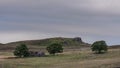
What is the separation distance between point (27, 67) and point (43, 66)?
13.8ft

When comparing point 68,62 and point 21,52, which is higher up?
point 21,52

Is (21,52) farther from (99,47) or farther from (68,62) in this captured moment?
(68,62)

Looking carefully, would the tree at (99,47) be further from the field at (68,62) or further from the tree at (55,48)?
the field at (68,62)

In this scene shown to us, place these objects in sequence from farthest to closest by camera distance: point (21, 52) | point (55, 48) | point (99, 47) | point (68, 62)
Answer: point (55, 48) < point (21, 52) < point (99, 47) < point (68, 62)

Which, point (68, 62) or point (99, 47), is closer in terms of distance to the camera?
point (68, 62)

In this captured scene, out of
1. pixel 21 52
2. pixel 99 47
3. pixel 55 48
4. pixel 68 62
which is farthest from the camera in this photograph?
pixel 55 48

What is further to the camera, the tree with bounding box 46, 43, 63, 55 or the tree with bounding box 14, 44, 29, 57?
the tree with bounding box 46, 43, 63, 55

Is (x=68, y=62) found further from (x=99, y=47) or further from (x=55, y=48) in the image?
(x=55, y=48)

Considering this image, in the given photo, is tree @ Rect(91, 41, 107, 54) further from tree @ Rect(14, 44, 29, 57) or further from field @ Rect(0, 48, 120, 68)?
tree @ Rect(14, 44, 29, 57)

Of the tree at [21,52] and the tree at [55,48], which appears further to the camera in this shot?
the tree at [55,48]

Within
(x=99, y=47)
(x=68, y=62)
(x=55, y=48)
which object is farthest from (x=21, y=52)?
(x=68, y=62)

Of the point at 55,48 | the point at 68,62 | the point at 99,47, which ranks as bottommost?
the point at 68,62

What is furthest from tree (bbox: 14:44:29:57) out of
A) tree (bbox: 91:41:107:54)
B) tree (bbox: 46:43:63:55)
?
tree (bbox: 91:41:107:54)

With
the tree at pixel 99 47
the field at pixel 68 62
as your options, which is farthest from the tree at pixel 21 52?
the tree at pixel 99 47
